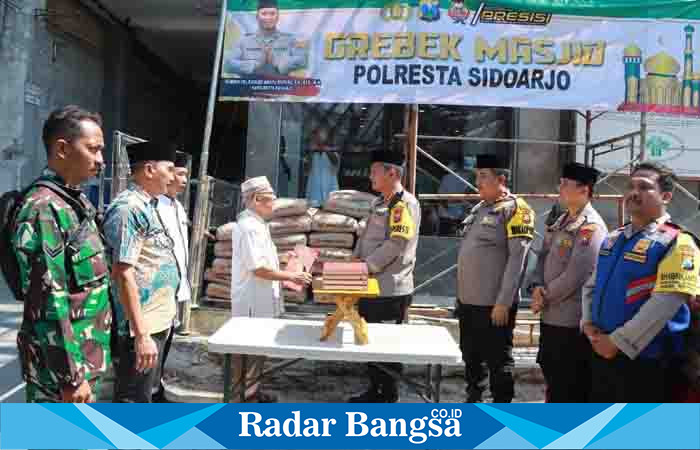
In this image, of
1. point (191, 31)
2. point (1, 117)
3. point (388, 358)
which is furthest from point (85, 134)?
point (191, 31)

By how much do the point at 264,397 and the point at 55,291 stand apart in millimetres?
2534

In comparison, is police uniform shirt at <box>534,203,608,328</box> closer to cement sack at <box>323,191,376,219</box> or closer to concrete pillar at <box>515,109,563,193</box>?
cement sack at <box>323,191,376,219</box>

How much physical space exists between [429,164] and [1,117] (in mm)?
6180

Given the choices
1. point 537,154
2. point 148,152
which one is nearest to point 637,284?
point 148,152

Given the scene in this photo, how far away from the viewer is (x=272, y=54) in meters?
4.96

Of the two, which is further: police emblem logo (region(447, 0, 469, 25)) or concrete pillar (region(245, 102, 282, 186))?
concrete pillar (region(245, 102, 282, 186))

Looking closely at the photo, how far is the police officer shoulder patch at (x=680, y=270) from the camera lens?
2.51 metres

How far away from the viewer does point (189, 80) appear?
1669cm

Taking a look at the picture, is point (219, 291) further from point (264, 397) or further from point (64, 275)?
point (64, 275)

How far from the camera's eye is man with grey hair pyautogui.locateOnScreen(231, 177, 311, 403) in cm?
360

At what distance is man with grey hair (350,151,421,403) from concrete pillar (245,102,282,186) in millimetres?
3689

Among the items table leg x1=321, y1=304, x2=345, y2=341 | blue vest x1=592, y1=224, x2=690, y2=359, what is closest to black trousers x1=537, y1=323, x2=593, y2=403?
blue vest x1=592, y1=224, x2=690, y2=359

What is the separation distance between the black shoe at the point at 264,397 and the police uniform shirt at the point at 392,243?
1163mm

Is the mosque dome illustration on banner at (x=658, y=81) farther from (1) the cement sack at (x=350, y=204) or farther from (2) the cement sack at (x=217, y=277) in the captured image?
(2) the cement sack at (x=217, y=277)
